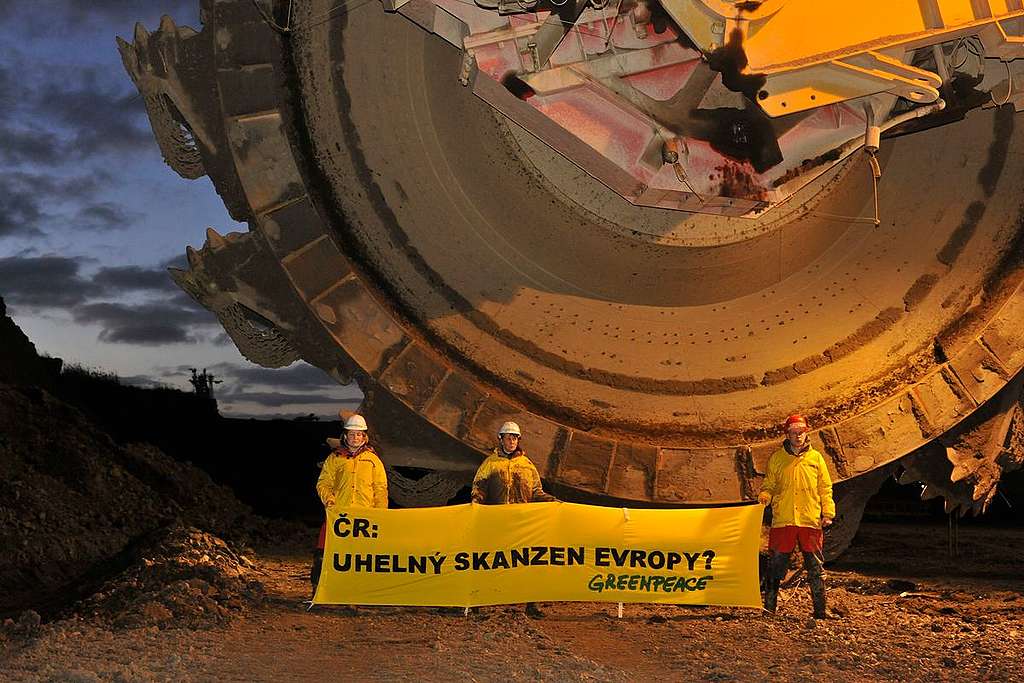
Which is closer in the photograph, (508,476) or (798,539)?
(508,476)

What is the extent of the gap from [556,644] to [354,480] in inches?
64.0

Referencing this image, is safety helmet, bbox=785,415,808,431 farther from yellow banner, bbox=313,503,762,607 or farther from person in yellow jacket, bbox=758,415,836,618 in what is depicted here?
yellow banner, bbox=313,503,762,607

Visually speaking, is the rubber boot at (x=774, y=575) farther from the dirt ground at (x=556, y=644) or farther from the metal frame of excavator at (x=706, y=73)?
the metal frame of excavator at (x=706, y=73)

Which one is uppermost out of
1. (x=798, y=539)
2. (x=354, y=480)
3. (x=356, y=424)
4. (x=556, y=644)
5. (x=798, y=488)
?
(x=356, y=424)

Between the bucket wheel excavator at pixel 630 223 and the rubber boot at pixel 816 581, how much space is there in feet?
1.81

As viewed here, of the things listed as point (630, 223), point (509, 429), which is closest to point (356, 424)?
point (509, 429)

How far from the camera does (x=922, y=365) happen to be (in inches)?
262

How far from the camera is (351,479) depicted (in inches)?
249

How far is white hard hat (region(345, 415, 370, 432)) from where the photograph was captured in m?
5.98

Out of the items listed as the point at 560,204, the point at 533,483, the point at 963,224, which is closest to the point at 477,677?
the point at 533,483

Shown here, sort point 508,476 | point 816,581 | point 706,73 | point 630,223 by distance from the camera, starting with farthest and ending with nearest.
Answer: point 630,223 → point 816,581 → point 508,476 → point 706,73

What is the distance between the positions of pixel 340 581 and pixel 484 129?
9.03 feet

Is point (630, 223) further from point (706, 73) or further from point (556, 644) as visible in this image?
point (556, 644)

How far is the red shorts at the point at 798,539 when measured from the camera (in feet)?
20.6
